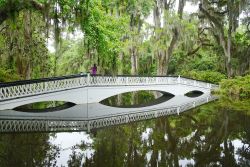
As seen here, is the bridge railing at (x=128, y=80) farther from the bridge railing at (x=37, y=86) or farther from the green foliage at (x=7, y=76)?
the green foliage at (x=7, y=76)

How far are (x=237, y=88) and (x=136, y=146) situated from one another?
20.2m

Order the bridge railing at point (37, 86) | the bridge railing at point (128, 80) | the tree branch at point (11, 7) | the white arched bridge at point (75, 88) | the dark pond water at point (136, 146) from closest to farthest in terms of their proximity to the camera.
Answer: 1. the dark pond water at point (136, 146)
2. the tree branch at point (11, 7)
3. the bridge railing at point (37, 86)
4. the white arched bridge at point (75, 88)
5. the bridge railing at point (128, 80)

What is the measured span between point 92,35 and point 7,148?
42.7 feet

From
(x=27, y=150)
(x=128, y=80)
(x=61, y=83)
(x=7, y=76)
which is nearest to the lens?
(x=27, y=150)

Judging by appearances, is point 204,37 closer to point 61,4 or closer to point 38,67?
point 38,67

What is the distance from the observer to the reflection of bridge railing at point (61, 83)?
1555 cm

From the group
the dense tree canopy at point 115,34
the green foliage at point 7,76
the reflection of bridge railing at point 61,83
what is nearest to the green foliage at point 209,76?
the dense tree canopy at point 115,34

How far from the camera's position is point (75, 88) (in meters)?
18.5

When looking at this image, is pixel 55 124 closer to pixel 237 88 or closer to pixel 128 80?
pixel 128 80

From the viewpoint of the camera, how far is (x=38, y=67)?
82.6 ft

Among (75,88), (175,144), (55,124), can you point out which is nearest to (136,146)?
(175,144)

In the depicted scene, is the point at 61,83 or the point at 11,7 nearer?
the point at 11,7

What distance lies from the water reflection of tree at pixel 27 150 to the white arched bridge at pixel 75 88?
258 inches

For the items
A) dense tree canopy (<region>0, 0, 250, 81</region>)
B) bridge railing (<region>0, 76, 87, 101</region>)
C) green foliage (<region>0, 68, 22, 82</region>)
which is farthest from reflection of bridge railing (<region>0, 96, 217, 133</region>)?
green foliage (<region>0, 68, 22, 82</region>)
